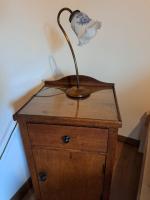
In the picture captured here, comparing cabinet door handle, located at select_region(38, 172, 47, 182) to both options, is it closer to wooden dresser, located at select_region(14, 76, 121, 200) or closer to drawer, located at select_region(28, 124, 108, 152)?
wooden dresser, located at select_region(14, 76, 121, 200)

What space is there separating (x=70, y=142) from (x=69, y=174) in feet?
0.78

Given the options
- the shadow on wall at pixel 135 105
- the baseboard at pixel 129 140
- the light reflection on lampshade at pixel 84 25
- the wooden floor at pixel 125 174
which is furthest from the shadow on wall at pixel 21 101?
the baseboard at pixel 129 140

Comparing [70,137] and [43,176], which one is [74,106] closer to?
[70,137]

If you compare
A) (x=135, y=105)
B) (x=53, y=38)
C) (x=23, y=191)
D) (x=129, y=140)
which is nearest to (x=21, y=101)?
(x=53, y=38)

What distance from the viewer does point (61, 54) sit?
5.19ft

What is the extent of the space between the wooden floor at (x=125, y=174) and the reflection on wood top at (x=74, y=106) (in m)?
0.77

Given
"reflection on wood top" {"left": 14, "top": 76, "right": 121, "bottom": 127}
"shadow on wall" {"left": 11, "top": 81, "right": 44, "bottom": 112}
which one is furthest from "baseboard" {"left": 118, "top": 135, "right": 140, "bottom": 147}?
"shadow on wall" {"left": 11, "top": 81, "right": 44, "bottom": 112}

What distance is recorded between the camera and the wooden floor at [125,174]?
1375mm

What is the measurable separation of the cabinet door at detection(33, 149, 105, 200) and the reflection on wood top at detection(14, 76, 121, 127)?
21cm

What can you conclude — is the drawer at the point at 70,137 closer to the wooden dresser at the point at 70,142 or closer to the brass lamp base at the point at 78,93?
the wooden dresser at the point at 70,142

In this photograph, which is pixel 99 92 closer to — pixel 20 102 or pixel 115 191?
pixel 20 102

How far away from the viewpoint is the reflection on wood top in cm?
91

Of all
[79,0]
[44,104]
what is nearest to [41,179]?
[44,104]

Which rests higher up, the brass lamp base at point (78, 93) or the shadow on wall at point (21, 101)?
the brass lamp base at point (78, 93)
